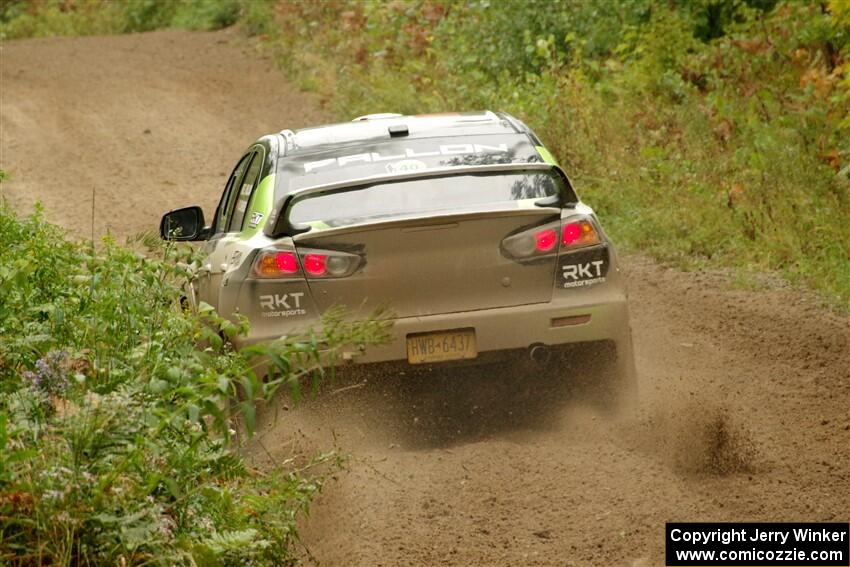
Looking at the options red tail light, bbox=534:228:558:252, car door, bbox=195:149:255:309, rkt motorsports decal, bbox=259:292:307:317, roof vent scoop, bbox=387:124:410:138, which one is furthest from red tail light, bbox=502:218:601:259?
car door, bbox=195:149:255:309

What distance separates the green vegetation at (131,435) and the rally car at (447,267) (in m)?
0.89

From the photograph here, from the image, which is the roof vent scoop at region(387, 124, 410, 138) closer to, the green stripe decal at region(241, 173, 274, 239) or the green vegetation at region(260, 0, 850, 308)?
the green stripe decal at region(241, 173, 274, 239)

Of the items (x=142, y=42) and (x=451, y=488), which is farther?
(x=142, y=42)

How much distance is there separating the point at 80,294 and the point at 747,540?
3244 mm

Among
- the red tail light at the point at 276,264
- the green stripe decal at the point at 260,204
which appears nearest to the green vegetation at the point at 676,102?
the green stripe decal at the point at 260,204

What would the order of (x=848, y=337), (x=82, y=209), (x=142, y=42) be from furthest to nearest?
(x=142, y=42) < (x=82, y=209) < (x=848, y=337)

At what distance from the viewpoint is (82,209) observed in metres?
16.3

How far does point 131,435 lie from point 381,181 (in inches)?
111

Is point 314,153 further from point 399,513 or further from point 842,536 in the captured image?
point 842,536

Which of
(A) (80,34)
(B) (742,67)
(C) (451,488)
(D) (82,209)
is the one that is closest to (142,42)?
(A) (80,34)

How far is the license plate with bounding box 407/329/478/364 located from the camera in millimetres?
7121

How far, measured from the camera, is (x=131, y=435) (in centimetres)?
479

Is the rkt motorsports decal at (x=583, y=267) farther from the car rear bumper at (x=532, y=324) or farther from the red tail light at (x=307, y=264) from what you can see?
the red tail light at (x=307, y=264)

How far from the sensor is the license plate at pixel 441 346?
23.4 ft
